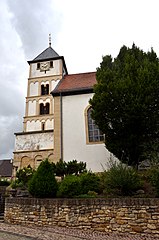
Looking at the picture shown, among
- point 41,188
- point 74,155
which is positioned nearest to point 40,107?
point 74,155

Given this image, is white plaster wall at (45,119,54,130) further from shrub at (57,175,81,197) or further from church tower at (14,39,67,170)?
shrub at (57,175,81,197)

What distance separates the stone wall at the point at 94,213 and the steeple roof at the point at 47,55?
93.8 ft

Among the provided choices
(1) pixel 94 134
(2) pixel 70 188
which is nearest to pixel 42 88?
(1) pixel 94 134

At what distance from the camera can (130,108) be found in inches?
516

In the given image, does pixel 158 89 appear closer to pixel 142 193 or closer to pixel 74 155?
pixel 142 193

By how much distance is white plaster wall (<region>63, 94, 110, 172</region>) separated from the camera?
1722cm

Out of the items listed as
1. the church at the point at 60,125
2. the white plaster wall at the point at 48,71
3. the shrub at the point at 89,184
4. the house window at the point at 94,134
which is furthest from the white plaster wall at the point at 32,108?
the shrub at the point at 89,184

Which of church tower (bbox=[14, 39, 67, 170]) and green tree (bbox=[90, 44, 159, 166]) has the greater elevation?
church tower (bbox=[14, 39, 67, 170])

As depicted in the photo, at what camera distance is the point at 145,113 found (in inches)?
514

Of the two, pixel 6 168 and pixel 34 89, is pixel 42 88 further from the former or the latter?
pixel 6 168

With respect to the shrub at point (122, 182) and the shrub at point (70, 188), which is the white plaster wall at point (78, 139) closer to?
the shrub at point (70, 188)

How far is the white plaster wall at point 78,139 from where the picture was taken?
17.2 m

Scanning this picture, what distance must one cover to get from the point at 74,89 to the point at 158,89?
7.90m

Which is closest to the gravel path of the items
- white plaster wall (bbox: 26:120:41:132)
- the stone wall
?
the stone wall
